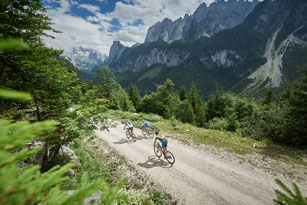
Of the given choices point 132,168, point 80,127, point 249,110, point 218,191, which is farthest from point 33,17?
point 249,110

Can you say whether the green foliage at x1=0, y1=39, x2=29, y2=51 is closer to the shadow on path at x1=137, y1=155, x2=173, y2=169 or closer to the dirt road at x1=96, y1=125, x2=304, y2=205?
the dirt road at x1=96, y1=125, x2=304, y2=205

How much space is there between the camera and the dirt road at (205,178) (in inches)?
249

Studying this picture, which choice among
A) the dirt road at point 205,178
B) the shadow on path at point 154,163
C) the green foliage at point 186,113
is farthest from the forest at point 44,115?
the green foliage at point 186,113

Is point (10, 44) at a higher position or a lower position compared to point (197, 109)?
higher

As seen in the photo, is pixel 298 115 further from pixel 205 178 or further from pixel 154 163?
pixel 154 163

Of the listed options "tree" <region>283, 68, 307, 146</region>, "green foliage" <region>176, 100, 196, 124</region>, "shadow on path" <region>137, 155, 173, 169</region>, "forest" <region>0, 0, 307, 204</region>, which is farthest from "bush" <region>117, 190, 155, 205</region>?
"green foliage" <region>176, 100, 196, 124</region>

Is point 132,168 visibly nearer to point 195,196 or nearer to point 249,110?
point 195,196

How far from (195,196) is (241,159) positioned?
475cm

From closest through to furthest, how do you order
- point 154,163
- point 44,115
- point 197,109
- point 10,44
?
point 10,44 → point 44,115 → point 154,163 → point 197,109

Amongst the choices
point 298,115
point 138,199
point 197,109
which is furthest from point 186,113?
point 138,199

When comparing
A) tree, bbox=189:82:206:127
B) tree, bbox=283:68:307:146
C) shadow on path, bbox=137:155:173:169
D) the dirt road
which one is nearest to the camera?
the dirt road

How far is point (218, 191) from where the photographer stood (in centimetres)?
663

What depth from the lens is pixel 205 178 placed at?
752cm

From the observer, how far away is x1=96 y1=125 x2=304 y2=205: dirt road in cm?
631
